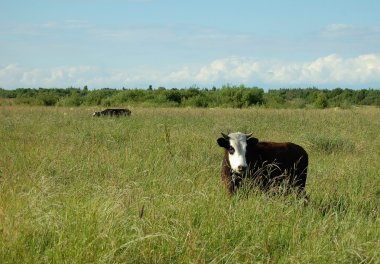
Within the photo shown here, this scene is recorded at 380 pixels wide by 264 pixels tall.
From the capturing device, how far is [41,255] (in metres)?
3.22

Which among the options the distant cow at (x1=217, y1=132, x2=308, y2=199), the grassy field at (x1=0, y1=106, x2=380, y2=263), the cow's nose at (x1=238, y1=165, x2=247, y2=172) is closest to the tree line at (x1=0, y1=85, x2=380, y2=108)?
the distant cow at (x1=217, y1=132, x2=308, y2=199)

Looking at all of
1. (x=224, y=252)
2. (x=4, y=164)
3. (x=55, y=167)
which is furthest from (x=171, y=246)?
(x=4, y=164)

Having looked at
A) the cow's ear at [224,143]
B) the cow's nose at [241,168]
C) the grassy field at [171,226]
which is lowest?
the grassy field at [171,226]

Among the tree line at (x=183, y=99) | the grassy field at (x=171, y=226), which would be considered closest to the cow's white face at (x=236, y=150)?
the grassy field at (x=171, y=226)

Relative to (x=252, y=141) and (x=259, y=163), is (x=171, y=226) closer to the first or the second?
(x=252, y=141)

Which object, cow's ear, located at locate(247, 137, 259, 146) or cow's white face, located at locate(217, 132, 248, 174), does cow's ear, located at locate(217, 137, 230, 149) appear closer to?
cow's white face, located at locate(217, 132, 248, 174)

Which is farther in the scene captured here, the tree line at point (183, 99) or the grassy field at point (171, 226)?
the tree line at point (183, 99)

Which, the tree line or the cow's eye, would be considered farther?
the tree line

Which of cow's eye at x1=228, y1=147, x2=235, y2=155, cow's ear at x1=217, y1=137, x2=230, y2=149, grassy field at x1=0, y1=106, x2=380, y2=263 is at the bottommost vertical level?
grassy field at x1=0, y1=106, x2=380, y2=263

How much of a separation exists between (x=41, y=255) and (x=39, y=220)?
1.46 feet

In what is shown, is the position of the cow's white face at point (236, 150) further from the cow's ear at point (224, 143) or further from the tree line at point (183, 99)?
the tree line at point (183, 99)

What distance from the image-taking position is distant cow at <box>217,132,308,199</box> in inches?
232

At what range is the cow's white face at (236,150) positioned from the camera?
580cm

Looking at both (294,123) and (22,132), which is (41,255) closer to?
(22,132)
